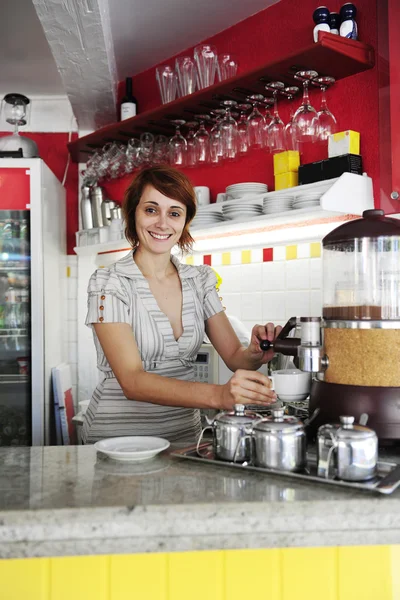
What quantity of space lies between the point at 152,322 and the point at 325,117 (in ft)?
5.28

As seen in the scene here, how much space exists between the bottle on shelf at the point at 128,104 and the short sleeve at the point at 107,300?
94.3 inches

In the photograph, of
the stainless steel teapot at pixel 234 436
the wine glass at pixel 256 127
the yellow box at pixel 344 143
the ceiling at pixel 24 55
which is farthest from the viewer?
the ceiling at pixel 24 55

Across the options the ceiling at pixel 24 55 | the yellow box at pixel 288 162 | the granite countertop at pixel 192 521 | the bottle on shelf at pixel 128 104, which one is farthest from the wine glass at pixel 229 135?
the granite countertop at pixel 192 521

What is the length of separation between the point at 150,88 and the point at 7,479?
374cm

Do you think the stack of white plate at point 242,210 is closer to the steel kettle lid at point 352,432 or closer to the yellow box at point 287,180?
the yellow box at point 287,180

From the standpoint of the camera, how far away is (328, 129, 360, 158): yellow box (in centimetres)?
301

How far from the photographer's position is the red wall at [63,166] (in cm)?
503

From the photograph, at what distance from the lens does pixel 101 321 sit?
6.37 feet

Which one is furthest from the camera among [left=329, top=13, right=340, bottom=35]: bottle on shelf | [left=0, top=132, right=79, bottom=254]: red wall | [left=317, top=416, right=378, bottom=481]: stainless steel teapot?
[left=0, top=132, right=79, bottom=254]: red wall

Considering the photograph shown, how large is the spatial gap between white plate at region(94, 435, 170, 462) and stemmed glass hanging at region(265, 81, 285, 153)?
2.12 meters

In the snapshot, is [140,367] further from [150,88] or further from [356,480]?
[150,88]

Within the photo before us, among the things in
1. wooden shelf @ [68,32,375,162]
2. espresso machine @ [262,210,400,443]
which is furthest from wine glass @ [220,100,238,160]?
espresso machine @ [262,210,400,443]

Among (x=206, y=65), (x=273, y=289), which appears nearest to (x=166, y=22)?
(x=206, y=65)

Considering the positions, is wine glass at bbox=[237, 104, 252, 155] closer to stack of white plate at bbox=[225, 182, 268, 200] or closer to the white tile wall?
stack of white plate at bbox=[225, 182, 268, 200]
